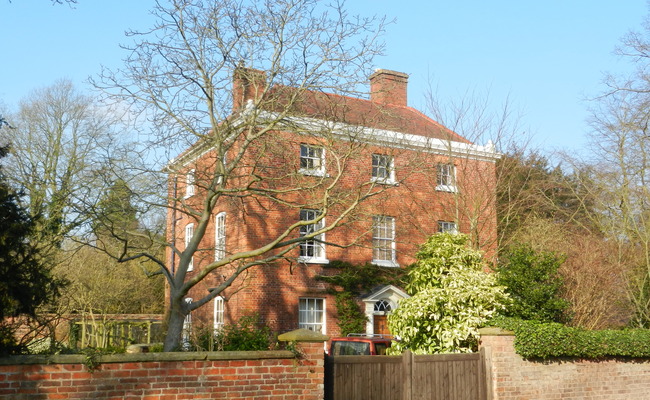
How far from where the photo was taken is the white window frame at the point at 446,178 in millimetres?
23641

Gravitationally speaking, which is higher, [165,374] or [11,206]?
[11,206]

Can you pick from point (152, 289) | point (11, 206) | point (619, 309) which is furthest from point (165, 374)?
point (152, 289)

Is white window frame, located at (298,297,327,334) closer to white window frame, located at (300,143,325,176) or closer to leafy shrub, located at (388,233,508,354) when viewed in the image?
white window frame, located at (300,143,325,176)

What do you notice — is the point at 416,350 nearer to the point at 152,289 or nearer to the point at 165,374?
the point at 165,374

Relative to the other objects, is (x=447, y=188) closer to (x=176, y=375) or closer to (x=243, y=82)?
(x=243, y=82)

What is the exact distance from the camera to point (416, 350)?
13.8 m

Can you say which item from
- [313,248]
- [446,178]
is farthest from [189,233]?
[446,178]

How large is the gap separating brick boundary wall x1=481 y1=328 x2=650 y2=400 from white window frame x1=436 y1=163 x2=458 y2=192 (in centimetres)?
1043

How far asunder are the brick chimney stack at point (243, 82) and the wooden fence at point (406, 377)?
6925mm

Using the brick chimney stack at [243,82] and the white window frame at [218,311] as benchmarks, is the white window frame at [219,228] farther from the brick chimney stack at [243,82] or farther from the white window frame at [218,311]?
the brick chimney stack at [243,82]

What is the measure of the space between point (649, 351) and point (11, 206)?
13.2 meters

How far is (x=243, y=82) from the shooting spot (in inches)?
605

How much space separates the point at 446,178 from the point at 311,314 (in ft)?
24.6

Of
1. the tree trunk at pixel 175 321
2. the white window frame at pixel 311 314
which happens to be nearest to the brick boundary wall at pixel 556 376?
the tree trunk at pixel 175 321
